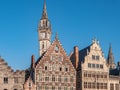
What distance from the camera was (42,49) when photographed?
102 m

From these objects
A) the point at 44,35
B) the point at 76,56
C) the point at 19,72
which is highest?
the point at 44,35

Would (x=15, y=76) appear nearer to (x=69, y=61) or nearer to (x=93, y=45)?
(x=69, y=61)

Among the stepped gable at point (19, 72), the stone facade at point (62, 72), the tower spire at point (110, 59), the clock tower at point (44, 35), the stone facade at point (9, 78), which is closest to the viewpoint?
the stone facade at point (9, 78)

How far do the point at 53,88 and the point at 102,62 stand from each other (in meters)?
14.2

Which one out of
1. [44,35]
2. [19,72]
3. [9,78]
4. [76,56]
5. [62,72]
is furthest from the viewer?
[44,35]

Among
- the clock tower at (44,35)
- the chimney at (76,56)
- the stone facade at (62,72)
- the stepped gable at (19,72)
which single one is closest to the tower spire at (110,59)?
the clock tower at (44,35)

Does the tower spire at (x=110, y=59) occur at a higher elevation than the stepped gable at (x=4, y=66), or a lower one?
higher

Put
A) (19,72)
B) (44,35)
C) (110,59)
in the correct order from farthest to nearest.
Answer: (110,59) → (44,35) → (19,72)

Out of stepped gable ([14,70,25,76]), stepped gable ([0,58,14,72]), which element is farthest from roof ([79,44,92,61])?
stepped gable ([0,58,14,72])

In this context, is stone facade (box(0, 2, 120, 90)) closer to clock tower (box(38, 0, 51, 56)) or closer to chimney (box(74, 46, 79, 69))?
chimney (box(74, 46, 79, 69))

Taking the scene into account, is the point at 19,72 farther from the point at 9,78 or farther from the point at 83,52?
the point at 83,52

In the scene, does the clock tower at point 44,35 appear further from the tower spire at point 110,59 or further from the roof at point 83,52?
the tower spire at point 110,59

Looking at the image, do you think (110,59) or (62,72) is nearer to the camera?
(62,72)

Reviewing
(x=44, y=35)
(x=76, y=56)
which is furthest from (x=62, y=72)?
(x=44, y=35)
